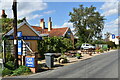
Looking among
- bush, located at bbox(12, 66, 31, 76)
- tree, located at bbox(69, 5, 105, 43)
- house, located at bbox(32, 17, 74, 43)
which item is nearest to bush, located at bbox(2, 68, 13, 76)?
bush, located at bbox(12, 66, 31, 76)

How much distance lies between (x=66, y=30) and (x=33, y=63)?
93.6 feet

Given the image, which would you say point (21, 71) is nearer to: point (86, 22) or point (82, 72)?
point (82, 72)

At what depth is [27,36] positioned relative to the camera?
19391 millimetres

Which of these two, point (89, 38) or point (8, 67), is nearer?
point (8, 67)

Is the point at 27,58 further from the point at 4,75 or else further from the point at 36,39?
the point at 36,39

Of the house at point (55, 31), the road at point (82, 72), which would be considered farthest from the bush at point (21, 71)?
the house at point (55, 31)

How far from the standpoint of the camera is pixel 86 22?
5584 centimetres

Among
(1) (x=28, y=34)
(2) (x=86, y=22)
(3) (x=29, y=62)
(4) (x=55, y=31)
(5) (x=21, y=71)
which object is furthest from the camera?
(2) (x=86, y=22)

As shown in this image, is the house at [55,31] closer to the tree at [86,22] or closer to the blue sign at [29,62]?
the tree at [86,22]

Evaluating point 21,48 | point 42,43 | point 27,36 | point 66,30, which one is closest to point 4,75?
point 21,48

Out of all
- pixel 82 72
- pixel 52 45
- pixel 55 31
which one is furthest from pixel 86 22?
pixel 82 72

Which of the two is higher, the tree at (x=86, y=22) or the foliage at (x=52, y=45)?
the tree at (x=86, y=22)

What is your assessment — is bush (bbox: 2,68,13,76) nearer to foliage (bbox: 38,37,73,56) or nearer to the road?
the road

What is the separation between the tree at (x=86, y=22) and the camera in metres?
54.9
